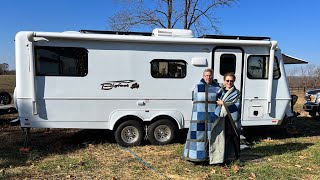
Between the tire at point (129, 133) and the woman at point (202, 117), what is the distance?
203 cm

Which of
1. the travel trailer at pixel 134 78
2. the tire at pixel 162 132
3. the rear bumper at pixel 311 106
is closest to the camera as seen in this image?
the travel trailer at pixel 134 78

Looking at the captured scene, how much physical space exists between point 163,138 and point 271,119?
2641mm

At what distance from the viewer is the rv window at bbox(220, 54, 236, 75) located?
8312 millimetres

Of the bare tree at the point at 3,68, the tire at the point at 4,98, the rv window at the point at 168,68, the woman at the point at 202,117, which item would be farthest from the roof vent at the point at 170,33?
the bare tree at the point at 3,68

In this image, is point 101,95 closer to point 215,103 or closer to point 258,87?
point 215,103

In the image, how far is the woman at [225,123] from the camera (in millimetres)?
6105

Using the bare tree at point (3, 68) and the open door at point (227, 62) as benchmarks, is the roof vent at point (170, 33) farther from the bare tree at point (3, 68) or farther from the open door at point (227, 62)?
the bare tree at point (3, 68)

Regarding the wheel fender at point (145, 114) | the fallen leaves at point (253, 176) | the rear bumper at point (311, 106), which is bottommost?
the fallen leaves at point (253, 176)

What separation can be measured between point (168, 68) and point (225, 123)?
233 centimetres

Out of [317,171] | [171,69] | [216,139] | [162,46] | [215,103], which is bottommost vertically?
[317,171]

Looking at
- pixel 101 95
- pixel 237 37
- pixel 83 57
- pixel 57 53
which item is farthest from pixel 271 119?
pixel 57 53

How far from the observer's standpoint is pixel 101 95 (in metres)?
7.83

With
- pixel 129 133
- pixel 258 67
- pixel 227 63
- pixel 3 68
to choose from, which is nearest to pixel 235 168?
pixel 129 133

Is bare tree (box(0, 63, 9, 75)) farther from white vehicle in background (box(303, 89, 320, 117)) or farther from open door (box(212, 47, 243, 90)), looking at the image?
open door (box(212, 47, 243, 90))
